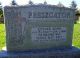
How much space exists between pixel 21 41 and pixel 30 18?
635 millimetres

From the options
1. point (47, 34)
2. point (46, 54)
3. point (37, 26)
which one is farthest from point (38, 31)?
point (46, 54)

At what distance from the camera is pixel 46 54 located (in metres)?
5.94

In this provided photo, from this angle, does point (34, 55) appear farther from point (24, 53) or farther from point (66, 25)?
point (66, 25)

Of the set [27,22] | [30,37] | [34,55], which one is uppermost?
[27,22]

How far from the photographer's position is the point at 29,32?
6.11m

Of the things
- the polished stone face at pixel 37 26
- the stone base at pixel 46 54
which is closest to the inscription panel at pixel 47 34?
the polished stone face at pixel 37 26

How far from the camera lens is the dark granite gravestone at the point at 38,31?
5.99 meters

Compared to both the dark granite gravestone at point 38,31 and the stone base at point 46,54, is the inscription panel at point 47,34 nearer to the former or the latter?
the dark granite gravestone at point 38,31

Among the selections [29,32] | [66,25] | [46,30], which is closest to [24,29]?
[29,32]

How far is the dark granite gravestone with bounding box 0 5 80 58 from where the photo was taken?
599 cm

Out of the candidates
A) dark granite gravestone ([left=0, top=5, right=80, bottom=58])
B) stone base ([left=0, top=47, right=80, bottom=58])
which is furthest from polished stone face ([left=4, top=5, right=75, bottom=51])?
stone base ([left=0, top=47, right=80, bottom=58])

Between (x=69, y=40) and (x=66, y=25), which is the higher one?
(x=66, y=25)

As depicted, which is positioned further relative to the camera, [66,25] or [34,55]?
[66,25]

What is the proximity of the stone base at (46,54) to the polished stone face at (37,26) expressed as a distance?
197 millimetres
